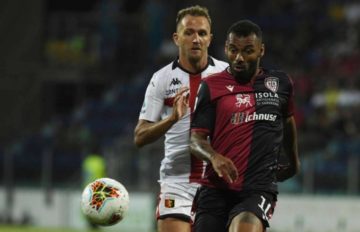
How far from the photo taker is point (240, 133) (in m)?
6.86

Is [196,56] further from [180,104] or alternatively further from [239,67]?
[239,67]

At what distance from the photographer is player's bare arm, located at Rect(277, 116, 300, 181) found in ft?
23.9

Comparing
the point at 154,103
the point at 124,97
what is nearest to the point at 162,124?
the point at 154,103

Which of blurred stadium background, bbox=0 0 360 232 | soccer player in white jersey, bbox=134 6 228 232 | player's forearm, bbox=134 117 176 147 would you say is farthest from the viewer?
blurred stadium background, bbox=0 0 360 232

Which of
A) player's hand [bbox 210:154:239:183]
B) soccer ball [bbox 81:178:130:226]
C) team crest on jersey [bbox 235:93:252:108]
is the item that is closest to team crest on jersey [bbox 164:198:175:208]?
soccer ball [bbox 81:178:130:226]

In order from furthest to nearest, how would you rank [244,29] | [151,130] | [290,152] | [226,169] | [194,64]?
[194,64]
[151,130]
[290,152]
[244,29]
[226,169]

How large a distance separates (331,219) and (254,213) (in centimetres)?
1172

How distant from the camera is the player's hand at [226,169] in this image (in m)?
6.48

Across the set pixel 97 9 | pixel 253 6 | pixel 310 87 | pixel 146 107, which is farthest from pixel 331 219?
pixel 97 9

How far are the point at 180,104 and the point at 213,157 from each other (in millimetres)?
744

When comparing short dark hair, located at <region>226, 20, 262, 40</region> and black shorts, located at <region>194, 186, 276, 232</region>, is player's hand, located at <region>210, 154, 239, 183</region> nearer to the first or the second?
black shorts, located at <region>194, 186, 276, 232</region>

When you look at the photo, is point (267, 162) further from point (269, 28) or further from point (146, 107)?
point (269, 28)

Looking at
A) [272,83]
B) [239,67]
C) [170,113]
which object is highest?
[239,67]

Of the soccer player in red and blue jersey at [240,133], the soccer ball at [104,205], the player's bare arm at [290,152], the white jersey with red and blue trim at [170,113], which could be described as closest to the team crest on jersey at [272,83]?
the soccer player in red and blue jersey at [240,133]
